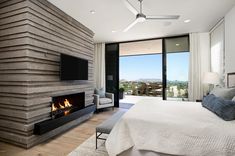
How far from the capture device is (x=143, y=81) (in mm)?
8453

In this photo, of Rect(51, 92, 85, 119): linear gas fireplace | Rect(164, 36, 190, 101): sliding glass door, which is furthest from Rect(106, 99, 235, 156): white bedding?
Rect(164, 36, 190, 101): sliding glass door

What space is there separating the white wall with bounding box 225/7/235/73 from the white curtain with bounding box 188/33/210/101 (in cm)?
134

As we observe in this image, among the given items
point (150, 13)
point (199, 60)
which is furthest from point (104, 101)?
point (199, 60)

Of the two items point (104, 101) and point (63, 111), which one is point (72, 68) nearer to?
point (63, 111)

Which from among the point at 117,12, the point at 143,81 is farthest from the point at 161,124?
the point at 143,81

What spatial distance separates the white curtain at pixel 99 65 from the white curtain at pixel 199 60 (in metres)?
3.52

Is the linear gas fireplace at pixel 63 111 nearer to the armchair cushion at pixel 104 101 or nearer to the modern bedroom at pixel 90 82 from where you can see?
the modern bedroom at pixel 90 82

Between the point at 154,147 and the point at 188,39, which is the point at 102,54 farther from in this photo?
the point at 154,147

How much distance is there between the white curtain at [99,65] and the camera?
618 centimetres

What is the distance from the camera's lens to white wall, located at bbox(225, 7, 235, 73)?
311cm

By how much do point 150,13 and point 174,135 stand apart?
284 cm

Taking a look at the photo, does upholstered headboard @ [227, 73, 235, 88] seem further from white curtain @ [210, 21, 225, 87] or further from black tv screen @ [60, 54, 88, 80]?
black tv screen @ [60, 54, 88, 80]

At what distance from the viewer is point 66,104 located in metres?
3.66

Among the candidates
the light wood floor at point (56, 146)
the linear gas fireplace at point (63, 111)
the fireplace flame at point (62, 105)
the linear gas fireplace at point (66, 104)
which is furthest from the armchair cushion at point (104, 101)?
the light wood floor at point (56, 146)
